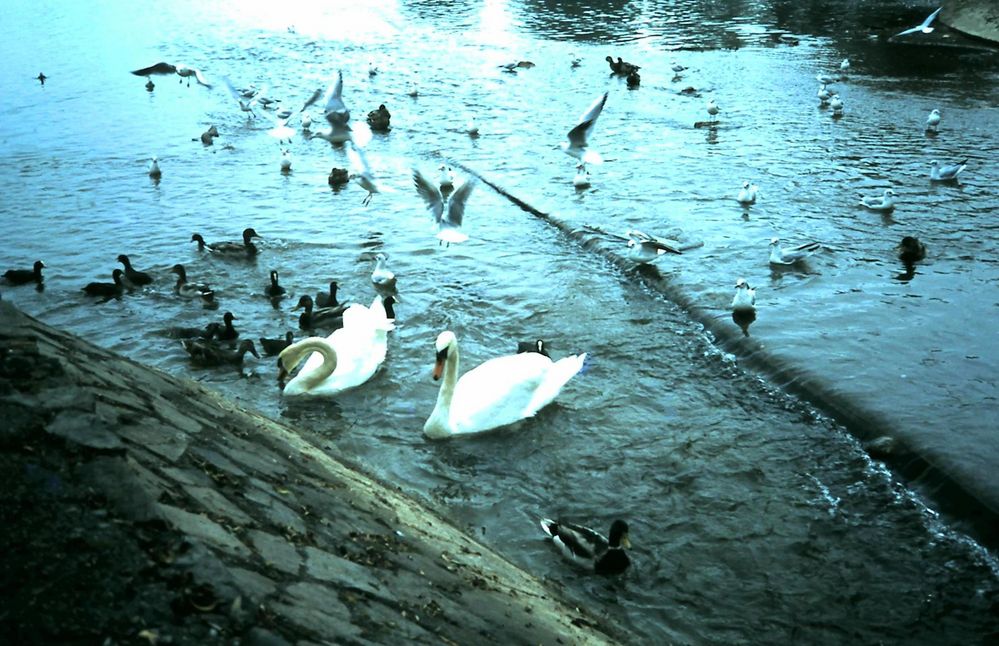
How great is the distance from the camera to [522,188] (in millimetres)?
17672

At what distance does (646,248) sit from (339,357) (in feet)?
16.5

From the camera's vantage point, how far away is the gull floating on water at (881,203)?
15109 millimetres

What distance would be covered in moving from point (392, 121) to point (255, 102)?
3175 mm

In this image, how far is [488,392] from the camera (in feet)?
31.0

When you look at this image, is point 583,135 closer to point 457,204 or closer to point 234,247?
point 457,204

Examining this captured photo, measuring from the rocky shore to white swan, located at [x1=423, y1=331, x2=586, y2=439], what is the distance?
2.39m

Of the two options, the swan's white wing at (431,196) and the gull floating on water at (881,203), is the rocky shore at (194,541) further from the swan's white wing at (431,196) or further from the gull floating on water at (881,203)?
the gull floating on water at (881,203)

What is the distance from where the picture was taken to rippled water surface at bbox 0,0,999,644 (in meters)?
7.50

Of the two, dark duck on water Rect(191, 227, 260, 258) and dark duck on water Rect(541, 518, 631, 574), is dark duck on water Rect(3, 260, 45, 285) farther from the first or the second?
dark duck on water Rect(541, 518, 631, 574)

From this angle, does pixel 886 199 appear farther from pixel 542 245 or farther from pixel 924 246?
pixel 542 245

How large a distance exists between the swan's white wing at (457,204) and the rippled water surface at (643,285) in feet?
2.28

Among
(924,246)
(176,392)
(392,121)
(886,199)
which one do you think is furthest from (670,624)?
(392,121)

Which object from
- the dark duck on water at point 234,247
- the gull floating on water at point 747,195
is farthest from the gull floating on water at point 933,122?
the dark duck on water at point 234,247

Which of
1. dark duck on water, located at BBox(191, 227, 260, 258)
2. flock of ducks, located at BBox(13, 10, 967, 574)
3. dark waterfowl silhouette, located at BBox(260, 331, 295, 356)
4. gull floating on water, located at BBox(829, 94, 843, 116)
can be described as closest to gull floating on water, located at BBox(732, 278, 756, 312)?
flock of ducks, located at BBox(13, 10, 967, 574)
